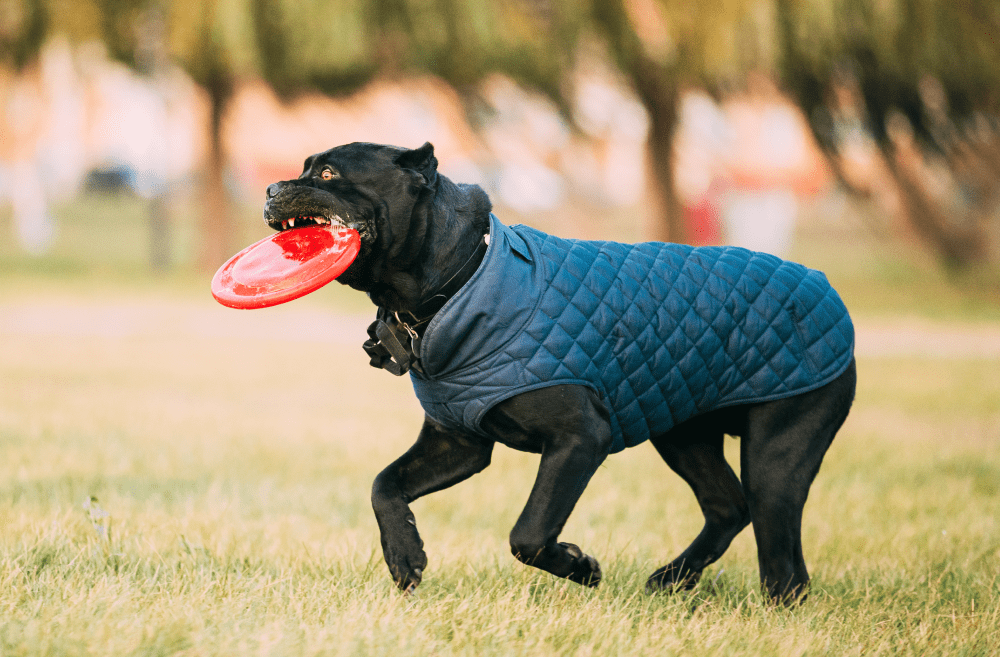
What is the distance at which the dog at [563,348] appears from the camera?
3.08 m

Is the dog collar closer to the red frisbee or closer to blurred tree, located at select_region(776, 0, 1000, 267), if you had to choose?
the red frisbee

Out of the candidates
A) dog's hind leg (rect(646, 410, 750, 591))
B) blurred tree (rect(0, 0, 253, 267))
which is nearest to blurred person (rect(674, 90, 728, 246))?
blurred tree (rect(0, 0, 253, 267))

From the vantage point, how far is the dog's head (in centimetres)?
307

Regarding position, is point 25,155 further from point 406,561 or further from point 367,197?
point 406,561

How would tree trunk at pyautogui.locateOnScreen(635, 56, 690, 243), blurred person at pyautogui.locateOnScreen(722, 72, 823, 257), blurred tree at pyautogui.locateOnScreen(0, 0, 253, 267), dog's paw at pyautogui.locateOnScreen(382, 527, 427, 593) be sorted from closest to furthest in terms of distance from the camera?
dog's paw at pyautogui.locateOnScreen(382, 527, 427, 593) < blurred tree at pyautogui.locateOnScreen(0, 0, 253, 267) < tree trunk at pyautogui.locateOnScreen(635, 56, 690, 243) < blurred person at pyautogui.locateOnScreen(722, 72, 823, 257)

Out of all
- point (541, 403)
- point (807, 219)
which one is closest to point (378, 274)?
point (541, 403)

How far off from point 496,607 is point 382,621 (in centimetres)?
42

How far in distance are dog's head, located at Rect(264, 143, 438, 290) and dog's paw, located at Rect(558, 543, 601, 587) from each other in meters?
1.09

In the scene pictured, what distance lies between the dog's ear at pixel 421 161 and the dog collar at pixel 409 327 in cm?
27

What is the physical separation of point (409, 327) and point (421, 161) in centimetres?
53

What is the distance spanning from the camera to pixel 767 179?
30078 millimetres

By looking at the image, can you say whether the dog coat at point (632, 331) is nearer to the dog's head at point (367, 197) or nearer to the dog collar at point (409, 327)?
the dog collar at point (409, 327)

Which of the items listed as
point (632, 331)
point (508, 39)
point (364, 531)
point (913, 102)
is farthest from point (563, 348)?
point (913, 102)

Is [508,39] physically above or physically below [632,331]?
above
